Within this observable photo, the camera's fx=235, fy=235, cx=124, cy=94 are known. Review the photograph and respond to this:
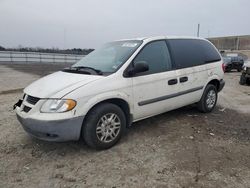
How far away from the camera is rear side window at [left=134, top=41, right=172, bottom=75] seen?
163 inches

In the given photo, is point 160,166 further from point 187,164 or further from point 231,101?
point 231,101

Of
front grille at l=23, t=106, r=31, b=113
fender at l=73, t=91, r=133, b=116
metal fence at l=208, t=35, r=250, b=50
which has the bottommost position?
metal fence at l=208, t=35, r=250, b=50

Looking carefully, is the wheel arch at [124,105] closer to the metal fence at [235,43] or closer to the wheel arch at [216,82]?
the wheel arch at [216,82]

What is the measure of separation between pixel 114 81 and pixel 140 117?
89 cm

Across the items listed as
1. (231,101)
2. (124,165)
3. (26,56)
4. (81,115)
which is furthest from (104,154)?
(26,56)

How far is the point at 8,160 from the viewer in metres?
3.37

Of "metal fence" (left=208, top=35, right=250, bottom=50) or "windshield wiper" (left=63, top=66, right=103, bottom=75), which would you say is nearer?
"windshield wiper" (left=63, top=66, right=103, bottom=75)

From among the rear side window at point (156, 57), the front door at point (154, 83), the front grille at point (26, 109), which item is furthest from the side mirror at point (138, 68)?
the front grille at point (26, 109)

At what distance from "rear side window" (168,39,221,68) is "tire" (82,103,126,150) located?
1.74 meters

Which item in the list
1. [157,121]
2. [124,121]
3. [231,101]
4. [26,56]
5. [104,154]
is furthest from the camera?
[26,56]

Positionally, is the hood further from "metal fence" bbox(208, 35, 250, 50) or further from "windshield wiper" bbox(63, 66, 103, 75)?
"metal fence" bbox(208, 35, 250, 50)

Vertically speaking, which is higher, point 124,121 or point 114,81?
point 114,81

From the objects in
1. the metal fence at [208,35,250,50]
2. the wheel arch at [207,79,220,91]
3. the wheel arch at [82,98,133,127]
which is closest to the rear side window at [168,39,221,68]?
the wheel arch at [207,79,220,91]

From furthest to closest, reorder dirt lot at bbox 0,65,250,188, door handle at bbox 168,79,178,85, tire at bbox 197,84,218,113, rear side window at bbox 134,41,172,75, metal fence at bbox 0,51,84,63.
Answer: metal fence at bbox 0,51,84,63
tire at bbox 197,84,218,113
door handle at bbox 168,79,178,85
rear side window at bbox 134,41,172,75
dirt lot at bbox 0,65,250,188
